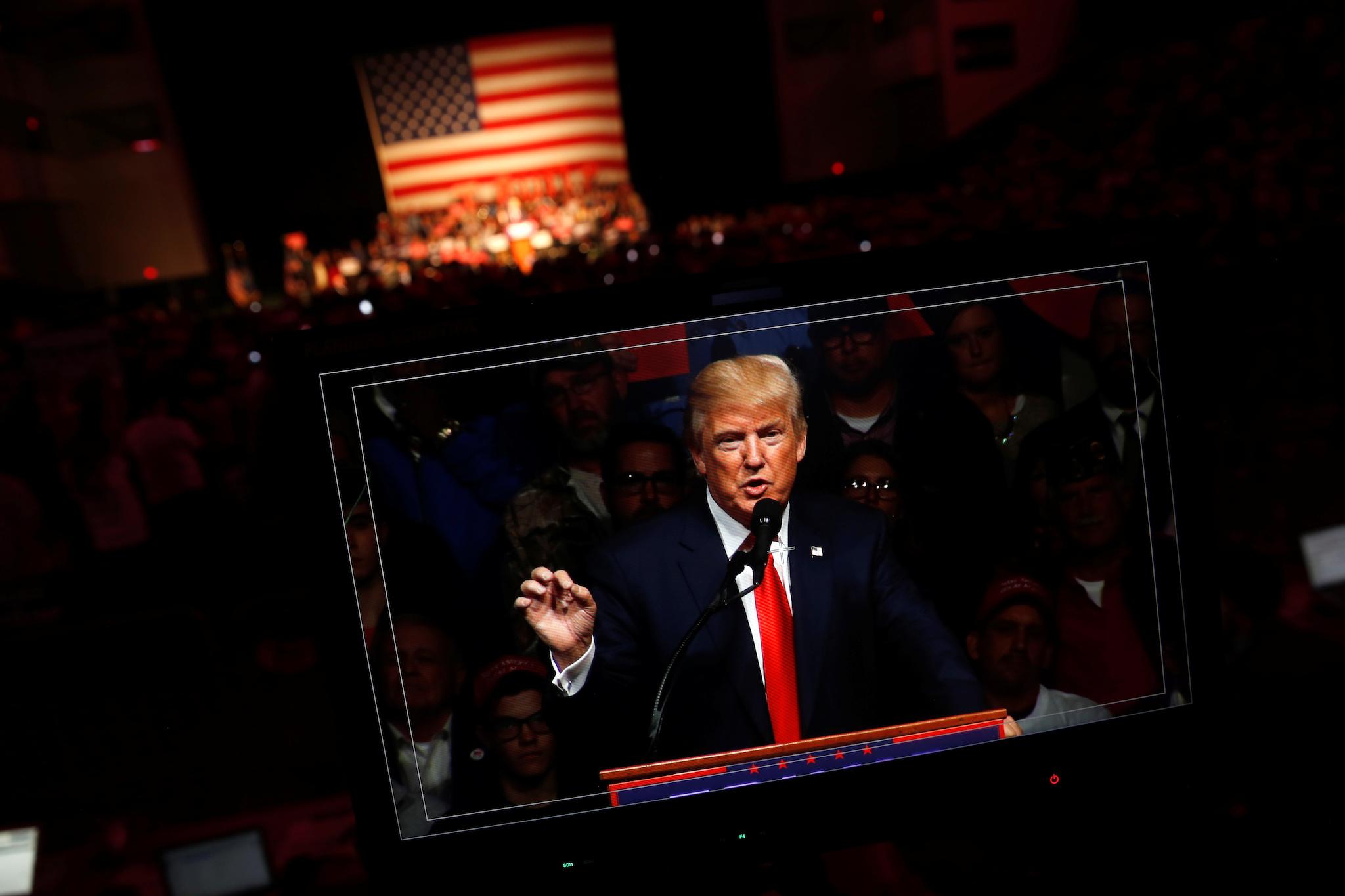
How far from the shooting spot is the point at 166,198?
27.1ft

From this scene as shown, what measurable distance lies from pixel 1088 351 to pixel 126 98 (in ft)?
32.1

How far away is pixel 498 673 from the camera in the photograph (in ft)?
2.43

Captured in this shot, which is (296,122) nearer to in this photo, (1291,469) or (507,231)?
(507,231)

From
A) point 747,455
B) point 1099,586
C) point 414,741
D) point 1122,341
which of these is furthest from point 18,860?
point 1122,341

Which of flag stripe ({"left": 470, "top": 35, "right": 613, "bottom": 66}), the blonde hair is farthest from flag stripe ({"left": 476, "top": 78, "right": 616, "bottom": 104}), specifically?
the blonde hair

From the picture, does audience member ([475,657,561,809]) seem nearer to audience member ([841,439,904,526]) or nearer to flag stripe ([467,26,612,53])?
audience member ([841,439,904,526])

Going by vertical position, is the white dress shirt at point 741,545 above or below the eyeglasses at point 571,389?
below

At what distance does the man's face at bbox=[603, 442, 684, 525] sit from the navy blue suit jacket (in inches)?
0.5

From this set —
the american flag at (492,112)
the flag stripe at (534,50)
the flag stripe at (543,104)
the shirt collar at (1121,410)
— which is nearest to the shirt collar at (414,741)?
the shirt collar at (1121,410)

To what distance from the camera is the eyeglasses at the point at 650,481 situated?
746 mm

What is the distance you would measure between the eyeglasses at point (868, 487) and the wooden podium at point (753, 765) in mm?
220

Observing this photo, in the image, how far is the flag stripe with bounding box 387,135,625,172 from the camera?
888cm

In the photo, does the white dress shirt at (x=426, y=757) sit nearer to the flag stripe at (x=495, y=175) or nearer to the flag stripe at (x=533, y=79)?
the flag stripe at (x=533, y=79)

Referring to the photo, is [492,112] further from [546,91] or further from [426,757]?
[426,757]
